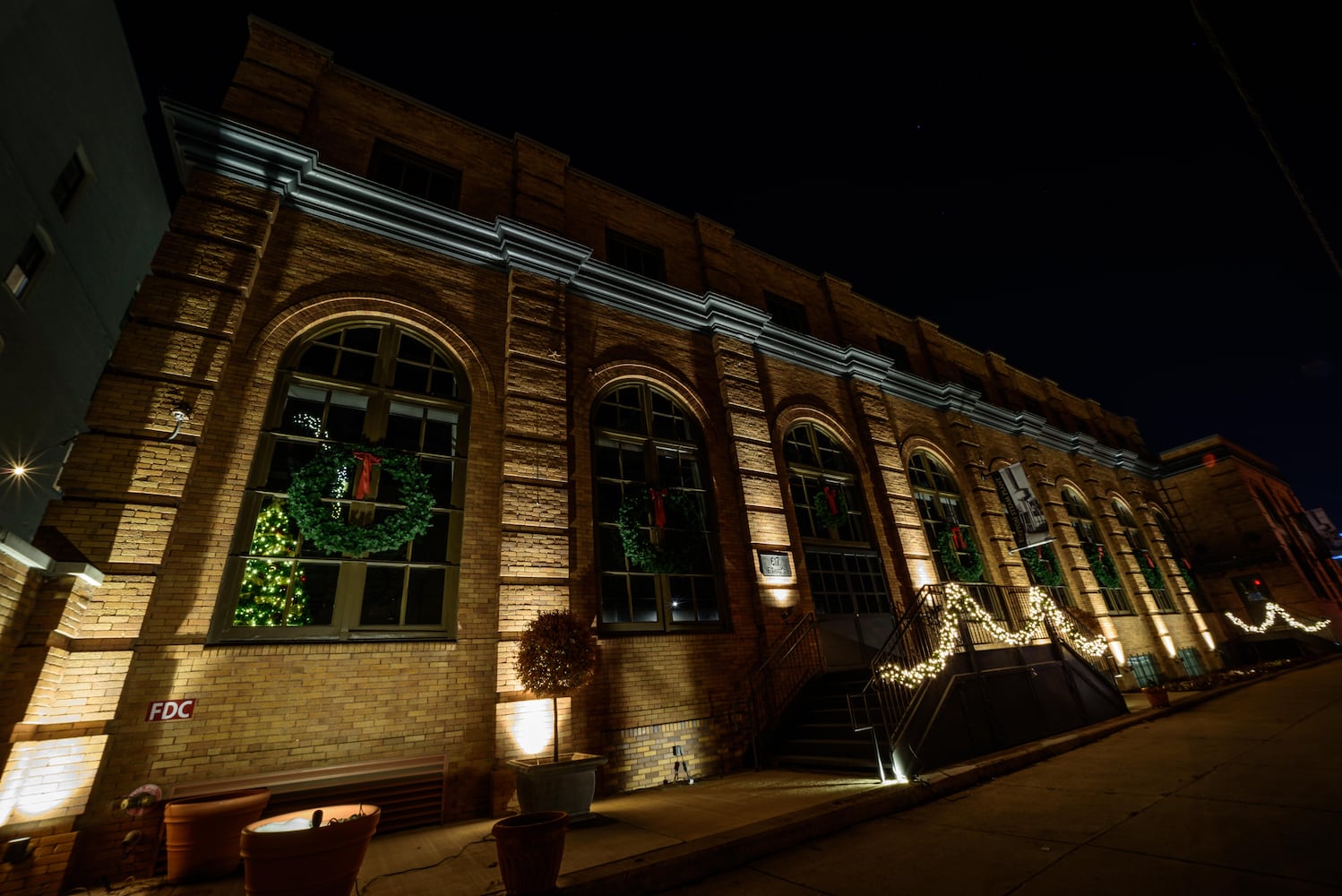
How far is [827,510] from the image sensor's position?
1243 cm

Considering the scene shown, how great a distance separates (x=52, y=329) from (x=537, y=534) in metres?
6.99

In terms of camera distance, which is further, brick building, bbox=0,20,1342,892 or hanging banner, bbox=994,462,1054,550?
hanging banner, bbox=994,462,1054,550

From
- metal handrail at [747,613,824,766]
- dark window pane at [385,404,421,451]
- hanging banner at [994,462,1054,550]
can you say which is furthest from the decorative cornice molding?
metal handrail at [747,613,824,766]

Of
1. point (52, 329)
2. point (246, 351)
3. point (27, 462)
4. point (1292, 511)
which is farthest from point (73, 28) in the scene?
point (1292, 511)

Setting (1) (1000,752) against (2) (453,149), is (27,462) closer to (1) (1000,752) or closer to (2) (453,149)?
(2) (453,149)

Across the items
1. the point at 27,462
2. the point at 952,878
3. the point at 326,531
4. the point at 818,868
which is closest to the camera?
the point at 952,878

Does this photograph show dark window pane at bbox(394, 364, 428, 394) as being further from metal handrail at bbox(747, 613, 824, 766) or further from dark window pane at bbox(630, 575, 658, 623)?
metal handrail at bbox(747, 613, 824, 766)

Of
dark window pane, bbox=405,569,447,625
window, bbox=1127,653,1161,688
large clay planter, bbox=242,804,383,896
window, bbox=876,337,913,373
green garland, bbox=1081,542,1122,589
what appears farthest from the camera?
green garland, bbox=1081,542,1122,589

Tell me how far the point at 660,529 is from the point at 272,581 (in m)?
5.35

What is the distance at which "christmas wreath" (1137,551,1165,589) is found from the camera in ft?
64.8

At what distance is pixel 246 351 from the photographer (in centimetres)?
741

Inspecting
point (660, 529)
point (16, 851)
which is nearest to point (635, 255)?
point (660, 529)

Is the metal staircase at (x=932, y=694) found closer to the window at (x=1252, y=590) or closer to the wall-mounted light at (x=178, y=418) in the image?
the wall-mounted light at (x=178, y=418)

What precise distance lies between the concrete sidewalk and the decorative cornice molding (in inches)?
332
